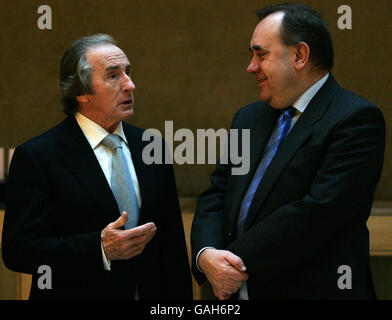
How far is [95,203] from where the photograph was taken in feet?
7.45

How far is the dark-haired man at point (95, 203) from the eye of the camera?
2.22 meters

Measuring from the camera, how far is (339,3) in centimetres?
421

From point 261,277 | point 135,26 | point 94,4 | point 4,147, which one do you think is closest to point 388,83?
point 135,26

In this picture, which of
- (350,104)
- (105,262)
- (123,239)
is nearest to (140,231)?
(123,239)

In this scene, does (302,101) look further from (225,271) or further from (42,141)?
(42,141)

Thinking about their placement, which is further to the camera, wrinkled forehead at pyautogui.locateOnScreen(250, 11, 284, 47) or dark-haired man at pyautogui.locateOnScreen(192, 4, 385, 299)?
wrinkled forehead at pyautogui.locateOnScreen(250, 11, 284, 47)

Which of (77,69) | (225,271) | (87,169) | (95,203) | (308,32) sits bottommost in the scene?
(225,271)

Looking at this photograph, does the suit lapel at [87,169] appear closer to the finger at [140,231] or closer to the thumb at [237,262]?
the finger at [140,231]

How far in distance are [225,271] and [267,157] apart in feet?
1.63

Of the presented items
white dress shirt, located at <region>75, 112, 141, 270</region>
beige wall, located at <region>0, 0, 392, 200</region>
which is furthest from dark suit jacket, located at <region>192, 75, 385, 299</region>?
beige wall, located at <region>0, 0, 392, 200</region>

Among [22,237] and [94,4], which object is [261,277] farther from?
[94,4]

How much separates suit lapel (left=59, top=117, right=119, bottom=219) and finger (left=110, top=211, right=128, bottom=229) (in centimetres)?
14

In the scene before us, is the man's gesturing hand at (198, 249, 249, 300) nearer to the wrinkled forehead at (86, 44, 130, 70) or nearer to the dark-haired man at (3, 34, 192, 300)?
the dark-haired man at (3, 34, 192, 300)

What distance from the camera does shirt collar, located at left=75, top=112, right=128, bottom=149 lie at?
94.8 inches
